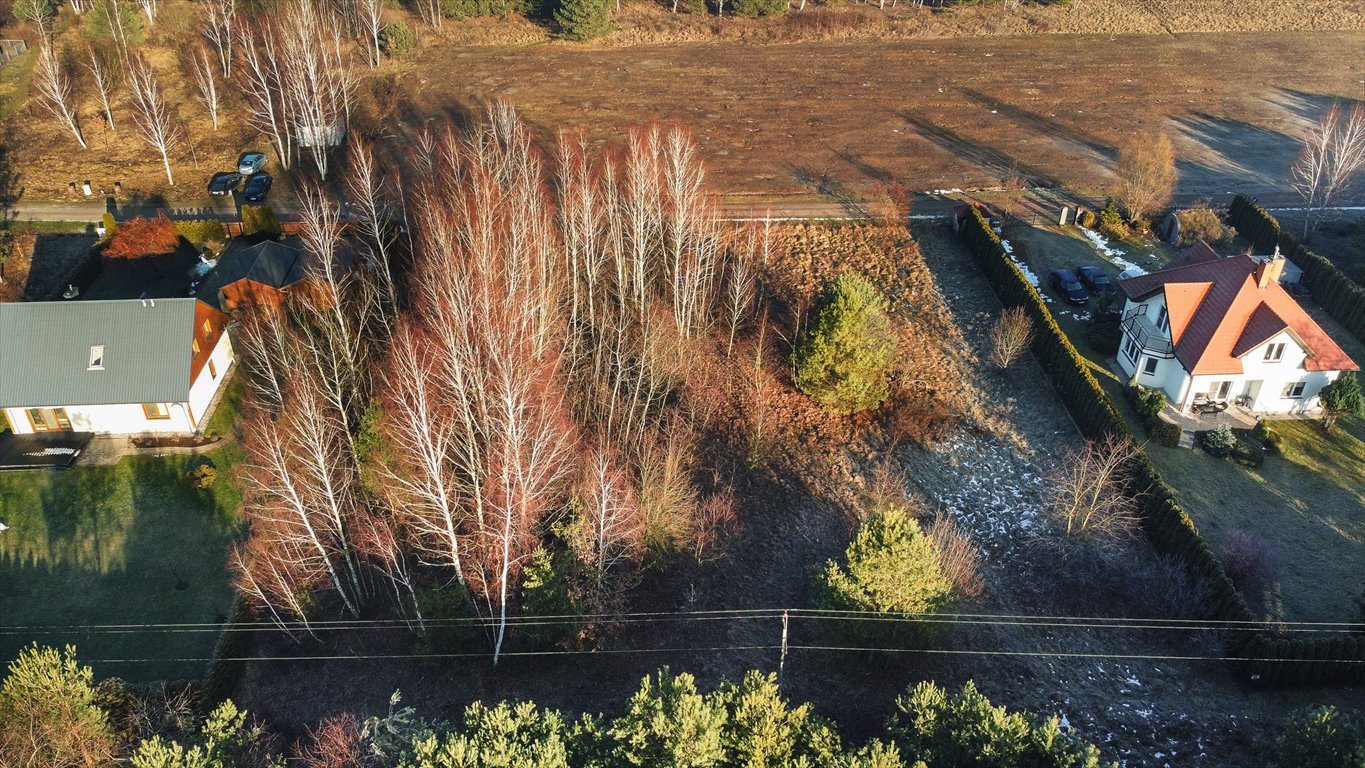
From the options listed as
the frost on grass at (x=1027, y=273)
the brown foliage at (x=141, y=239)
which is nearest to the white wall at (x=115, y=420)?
the brown foliage at (x=141, y=239)

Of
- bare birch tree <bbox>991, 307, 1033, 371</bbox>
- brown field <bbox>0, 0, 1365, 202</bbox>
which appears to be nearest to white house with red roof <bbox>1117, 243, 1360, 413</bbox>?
bare birch tree <bbox>991, 307, 1033, 371</bbox>

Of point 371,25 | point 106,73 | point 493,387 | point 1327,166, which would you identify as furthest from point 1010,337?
point 106,73

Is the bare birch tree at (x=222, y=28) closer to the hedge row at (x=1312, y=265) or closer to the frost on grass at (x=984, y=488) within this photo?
the frost on grass at (x=984, y=488)

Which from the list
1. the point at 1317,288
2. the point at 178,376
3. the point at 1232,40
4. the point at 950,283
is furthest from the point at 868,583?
the point at 1232,40

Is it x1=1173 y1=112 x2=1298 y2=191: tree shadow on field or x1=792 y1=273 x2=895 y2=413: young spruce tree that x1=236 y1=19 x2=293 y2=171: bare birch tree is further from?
x1=1173 y1=112 x2=1298 y2=191: tree shadow on field

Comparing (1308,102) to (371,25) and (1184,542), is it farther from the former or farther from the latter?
(371,25)
